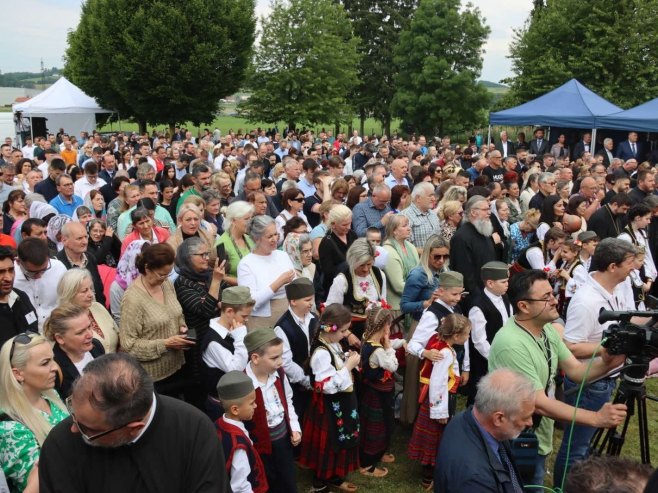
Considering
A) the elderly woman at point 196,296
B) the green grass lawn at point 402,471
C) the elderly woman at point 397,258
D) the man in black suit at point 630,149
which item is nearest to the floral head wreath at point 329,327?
the elderly woman at point 196,296

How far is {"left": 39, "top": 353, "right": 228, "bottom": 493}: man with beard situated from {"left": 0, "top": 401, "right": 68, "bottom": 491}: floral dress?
620 mm

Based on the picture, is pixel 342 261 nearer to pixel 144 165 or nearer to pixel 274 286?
pixel 274 286

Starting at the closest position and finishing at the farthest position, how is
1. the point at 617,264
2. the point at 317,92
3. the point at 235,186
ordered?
the point at 617,264, the point at 235,186, the point at 317,92

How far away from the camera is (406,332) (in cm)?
570

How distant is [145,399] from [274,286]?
2759 millimetres

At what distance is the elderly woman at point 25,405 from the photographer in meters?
2.80

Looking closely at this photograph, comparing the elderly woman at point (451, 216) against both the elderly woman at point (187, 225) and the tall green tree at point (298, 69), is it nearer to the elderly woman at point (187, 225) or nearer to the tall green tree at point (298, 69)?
the elderly woman at point (187, 225)

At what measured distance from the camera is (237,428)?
3506 millimetres

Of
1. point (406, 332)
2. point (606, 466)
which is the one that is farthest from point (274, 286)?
point (606, 466)

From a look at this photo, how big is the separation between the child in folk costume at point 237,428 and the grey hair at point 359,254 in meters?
1.82

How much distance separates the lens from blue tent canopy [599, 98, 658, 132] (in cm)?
1702

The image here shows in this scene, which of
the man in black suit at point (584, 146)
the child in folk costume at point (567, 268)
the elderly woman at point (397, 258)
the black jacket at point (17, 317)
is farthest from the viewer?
the man in black suit at point (584, 146)

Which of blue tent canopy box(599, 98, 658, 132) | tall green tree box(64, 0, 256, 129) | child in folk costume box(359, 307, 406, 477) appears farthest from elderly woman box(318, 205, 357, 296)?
tall green tree box(64, 0, 256, 129)

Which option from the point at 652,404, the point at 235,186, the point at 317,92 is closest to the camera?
the point at 652,404
